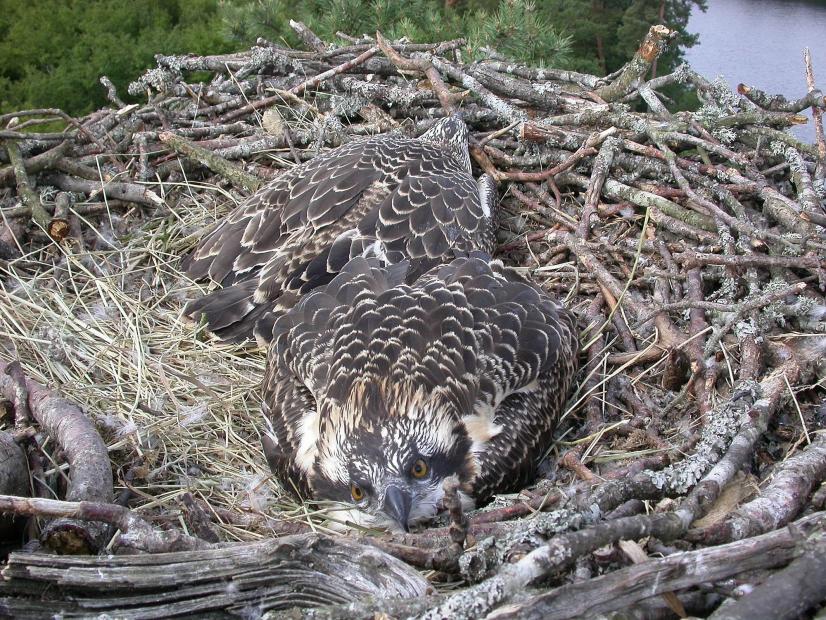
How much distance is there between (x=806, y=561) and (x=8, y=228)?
165 inches

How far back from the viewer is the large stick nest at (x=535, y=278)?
2.50 metres

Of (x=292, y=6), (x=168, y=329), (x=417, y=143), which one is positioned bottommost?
(x=168, y=329)

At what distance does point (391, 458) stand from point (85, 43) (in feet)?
32.8

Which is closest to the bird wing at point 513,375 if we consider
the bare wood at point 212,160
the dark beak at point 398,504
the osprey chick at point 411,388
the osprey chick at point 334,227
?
the osprey chick at point 411,388

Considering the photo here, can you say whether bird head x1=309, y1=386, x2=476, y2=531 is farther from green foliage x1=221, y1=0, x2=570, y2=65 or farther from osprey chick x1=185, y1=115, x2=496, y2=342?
green foliage x1=221, y1=0, x2=570, y2=65

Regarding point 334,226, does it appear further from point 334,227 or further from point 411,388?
point 411,388

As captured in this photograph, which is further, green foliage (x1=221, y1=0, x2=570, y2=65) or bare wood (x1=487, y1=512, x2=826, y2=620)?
green foliage (x1=221, y1=0, x2=570, y2=65)

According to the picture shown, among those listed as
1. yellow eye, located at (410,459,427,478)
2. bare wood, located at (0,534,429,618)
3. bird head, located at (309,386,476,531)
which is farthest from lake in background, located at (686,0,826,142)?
bare wood, located at (0,534,429,618)

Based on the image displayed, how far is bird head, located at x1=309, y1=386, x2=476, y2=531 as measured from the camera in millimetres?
2830

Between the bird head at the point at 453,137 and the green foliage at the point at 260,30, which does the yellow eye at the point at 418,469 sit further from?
the green foliage at the point at 260,30

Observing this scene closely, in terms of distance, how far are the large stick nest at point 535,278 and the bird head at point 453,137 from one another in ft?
0.69

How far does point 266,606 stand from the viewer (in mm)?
2164

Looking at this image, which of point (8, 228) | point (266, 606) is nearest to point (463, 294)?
point (266, 606)

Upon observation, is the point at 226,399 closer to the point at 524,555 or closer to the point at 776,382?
the point at 524,555
